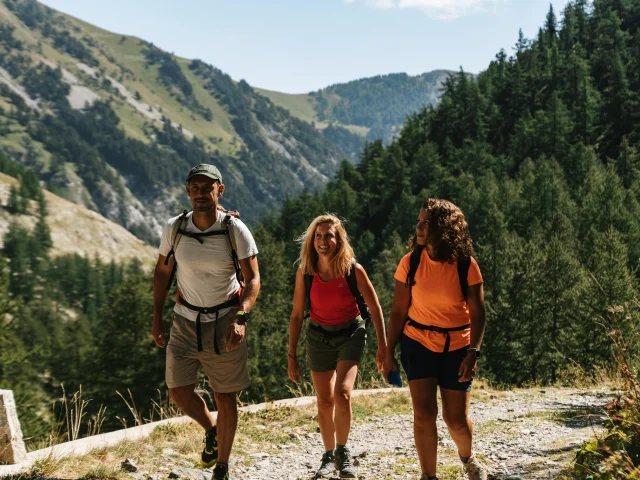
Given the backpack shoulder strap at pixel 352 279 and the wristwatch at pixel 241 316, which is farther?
the backpack shoulder strap at pixel 352 279

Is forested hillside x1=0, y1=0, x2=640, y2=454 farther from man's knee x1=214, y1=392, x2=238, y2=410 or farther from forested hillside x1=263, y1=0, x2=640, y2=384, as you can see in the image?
man's knee x1=214, y1=392, x2=238, y2=410

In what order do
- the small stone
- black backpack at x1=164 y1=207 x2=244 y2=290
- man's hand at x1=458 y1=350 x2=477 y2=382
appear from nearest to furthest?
man's hand at x1=458 y1=350 x2=477 y2=382, black backpack at x1=164 y1=207 x2=244 y2=290, the small stone

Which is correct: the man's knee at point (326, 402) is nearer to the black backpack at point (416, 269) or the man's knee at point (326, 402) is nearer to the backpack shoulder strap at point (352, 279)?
the backpack shoulder strap at point (352, 279)

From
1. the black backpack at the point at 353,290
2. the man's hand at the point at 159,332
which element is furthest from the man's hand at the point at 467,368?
the man's hand at the point at 159,332

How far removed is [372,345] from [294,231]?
136ft

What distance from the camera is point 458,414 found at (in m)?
4.75

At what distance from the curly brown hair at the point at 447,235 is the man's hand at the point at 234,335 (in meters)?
1.75

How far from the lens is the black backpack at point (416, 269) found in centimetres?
474

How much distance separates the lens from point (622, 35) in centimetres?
11700

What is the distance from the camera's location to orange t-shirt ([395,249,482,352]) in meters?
4.75

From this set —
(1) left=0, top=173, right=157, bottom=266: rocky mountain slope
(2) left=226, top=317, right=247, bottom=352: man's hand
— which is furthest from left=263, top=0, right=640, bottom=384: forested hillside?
(1) left=0, top=173, right=157, bottom=266: rocky mountain slope

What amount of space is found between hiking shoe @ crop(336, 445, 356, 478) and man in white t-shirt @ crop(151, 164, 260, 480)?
1103 millimetres

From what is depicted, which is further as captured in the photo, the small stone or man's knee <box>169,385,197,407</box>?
the small stone

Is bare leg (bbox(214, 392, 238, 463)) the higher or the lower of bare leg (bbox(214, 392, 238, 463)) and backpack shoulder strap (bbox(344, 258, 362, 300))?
the lower
